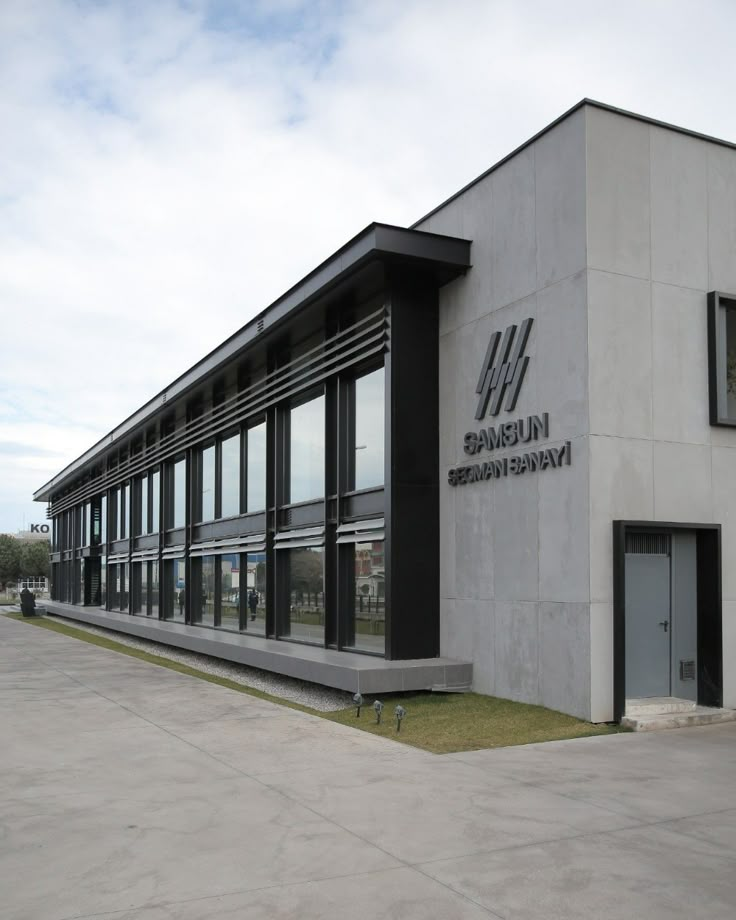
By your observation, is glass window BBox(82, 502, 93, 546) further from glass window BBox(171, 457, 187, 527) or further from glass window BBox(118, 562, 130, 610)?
glass window BBox(171, 457, 187, 527)

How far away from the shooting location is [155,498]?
3438 centimetres

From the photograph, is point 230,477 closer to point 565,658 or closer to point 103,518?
point 565,658

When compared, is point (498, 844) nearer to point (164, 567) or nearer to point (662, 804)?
point (662, 804)

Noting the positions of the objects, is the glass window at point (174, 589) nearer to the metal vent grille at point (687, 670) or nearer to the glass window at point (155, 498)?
the glass window at point (155, 498)

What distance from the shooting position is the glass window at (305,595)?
1950 centimetres

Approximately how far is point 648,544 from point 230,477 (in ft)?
49.3

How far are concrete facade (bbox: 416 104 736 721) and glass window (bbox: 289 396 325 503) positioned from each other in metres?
5.63


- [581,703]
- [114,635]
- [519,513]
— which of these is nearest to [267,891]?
[581,703]

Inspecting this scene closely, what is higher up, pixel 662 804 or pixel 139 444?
pixel 139 444

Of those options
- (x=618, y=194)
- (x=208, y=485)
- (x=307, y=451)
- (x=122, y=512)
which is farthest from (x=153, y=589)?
(x=618, y=194)

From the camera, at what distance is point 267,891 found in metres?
6.18

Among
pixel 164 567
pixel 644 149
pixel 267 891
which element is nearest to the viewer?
pixel 267 891

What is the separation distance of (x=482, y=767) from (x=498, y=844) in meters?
2.83

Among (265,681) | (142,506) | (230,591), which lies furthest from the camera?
(142,506)
